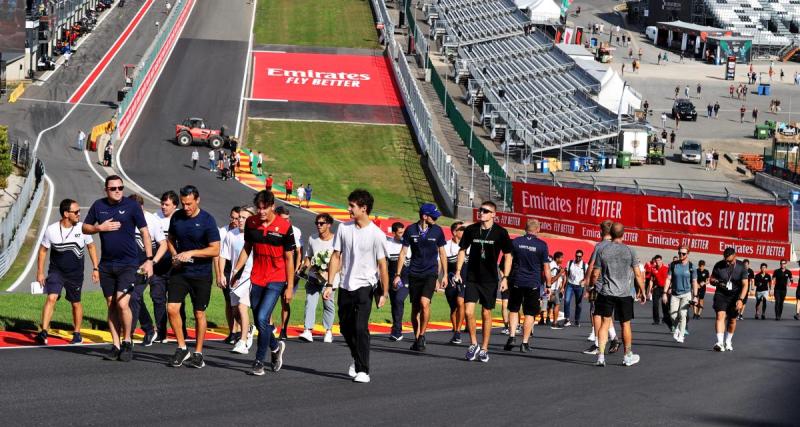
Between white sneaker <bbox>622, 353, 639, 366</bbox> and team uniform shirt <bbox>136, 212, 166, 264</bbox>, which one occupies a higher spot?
team uniform shirt <bbox>136, 212, 166, 264</bbox>

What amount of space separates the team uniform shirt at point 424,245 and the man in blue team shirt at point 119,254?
406 centimetres

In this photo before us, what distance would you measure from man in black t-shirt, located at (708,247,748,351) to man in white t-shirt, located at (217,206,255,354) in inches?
297

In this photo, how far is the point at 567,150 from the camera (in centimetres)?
7094

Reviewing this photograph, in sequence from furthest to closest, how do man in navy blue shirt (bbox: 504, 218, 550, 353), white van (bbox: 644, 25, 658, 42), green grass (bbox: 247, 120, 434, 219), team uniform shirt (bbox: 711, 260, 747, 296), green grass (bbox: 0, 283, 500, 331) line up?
white van (bbox: 644, 25, 658, 42)
green grass (bbox: 247, 120, 434, 219)
team uniform shirt (bbox: 711, 260, 747, 296)
man in navy blue shirt (bbox: 504, 218, 550, 353)
green grass (bbox: 0, 283, 500, 331)

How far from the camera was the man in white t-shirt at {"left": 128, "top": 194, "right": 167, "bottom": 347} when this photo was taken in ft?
45.6

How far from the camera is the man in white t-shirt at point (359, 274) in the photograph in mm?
13055

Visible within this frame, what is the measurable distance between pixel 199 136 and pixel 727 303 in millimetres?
45363

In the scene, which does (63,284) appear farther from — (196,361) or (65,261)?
(196,361)

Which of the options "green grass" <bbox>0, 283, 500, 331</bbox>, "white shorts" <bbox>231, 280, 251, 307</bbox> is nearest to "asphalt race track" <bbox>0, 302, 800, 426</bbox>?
"white shorts" <bbox>231, 280, 251, 307</bbox>

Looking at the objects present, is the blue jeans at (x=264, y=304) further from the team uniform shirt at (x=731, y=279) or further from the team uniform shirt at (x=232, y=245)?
the team uniform shirt at (x=731, y=279)

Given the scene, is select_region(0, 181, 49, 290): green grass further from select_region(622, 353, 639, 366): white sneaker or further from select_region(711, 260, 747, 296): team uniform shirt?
select_region(622, 353, 639, 366): white sneaker

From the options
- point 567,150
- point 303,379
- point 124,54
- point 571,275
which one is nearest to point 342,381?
point 303,379

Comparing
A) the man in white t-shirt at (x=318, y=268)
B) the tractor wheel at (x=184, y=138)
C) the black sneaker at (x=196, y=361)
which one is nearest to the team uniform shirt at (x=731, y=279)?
the man in white t-shirt at (x=318, y=268)

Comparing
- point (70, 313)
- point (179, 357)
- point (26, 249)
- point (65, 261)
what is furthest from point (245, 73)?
point (179, 357)
